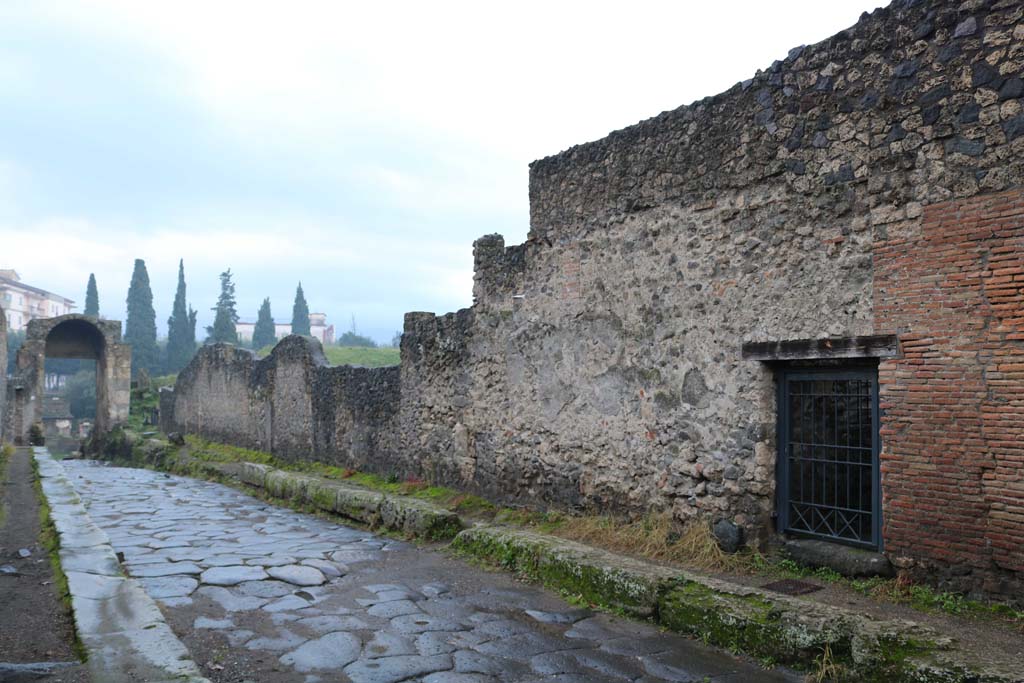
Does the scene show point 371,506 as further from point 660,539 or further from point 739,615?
point 739,615

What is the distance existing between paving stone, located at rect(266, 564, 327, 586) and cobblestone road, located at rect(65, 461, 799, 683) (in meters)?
0.02

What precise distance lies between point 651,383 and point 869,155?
273 cm

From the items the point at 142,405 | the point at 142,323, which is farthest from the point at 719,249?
the point at 142,323

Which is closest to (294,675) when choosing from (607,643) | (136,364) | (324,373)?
(607,643)

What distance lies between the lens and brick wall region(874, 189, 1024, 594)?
4.75m

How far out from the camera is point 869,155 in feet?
18.3

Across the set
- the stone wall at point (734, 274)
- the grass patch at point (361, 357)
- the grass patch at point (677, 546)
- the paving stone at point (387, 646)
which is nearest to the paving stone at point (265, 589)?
the paving stone at point (387, 646)

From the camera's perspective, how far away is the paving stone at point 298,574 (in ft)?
19.9

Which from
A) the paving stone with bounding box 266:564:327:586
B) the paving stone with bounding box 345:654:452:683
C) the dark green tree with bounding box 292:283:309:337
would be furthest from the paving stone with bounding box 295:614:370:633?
the dark green tree with bounding box 292:283:309:337

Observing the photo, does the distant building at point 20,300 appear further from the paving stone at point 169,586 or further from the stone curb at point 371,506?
the paving stone at point 169,586

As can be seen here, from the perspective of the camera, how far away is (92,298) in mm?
61344

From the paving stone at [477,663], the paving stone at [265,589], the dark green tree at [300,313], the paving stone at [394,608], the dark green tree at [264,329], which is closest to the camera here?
the paving stone at [477,663]

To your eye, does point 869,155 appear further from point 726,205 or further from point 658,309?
point 658,309

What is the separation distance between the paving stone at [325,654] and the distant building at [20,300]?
8148cm
